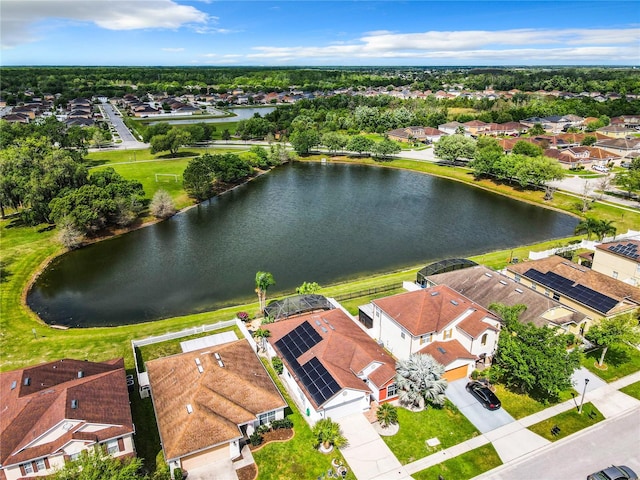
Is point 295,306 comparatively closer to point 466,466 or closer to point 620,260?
point 466,466

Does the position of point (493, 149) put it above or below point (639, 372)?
above

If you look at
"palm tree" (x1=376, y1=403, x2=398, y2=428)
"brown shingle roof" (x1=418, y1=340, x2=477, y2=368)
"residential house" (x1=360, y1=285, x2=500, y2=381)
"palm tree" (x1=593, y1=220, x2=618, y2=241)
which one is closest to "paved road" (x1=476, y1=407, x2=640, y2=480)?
"palm tree" (x1=376, y1=403, x2=398, y2=428)

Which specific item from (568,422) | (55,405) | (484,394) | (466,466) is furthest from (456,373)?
(55,405)

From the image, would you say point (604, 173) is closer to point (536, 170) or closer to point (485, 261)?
point (536, 170)

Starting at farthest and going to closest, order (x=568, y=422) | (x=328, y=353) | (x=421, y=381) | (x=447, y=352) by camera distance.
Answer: (x=447, y=352) → (x=328, y=353) → (x=421, y=381) → (x=568, y=422)

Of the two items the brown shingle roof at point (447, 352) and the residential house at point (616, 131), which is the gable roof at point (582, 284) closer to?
the brown shingle roof at point (447, 352)

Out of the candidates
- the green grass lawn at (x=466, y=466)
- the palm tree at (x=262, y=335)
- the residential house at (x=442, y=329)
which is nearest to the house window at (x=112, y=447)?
the palm tree at (x=262, y=335)

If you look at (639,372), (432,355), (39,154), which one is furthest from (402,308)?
(39,154)
